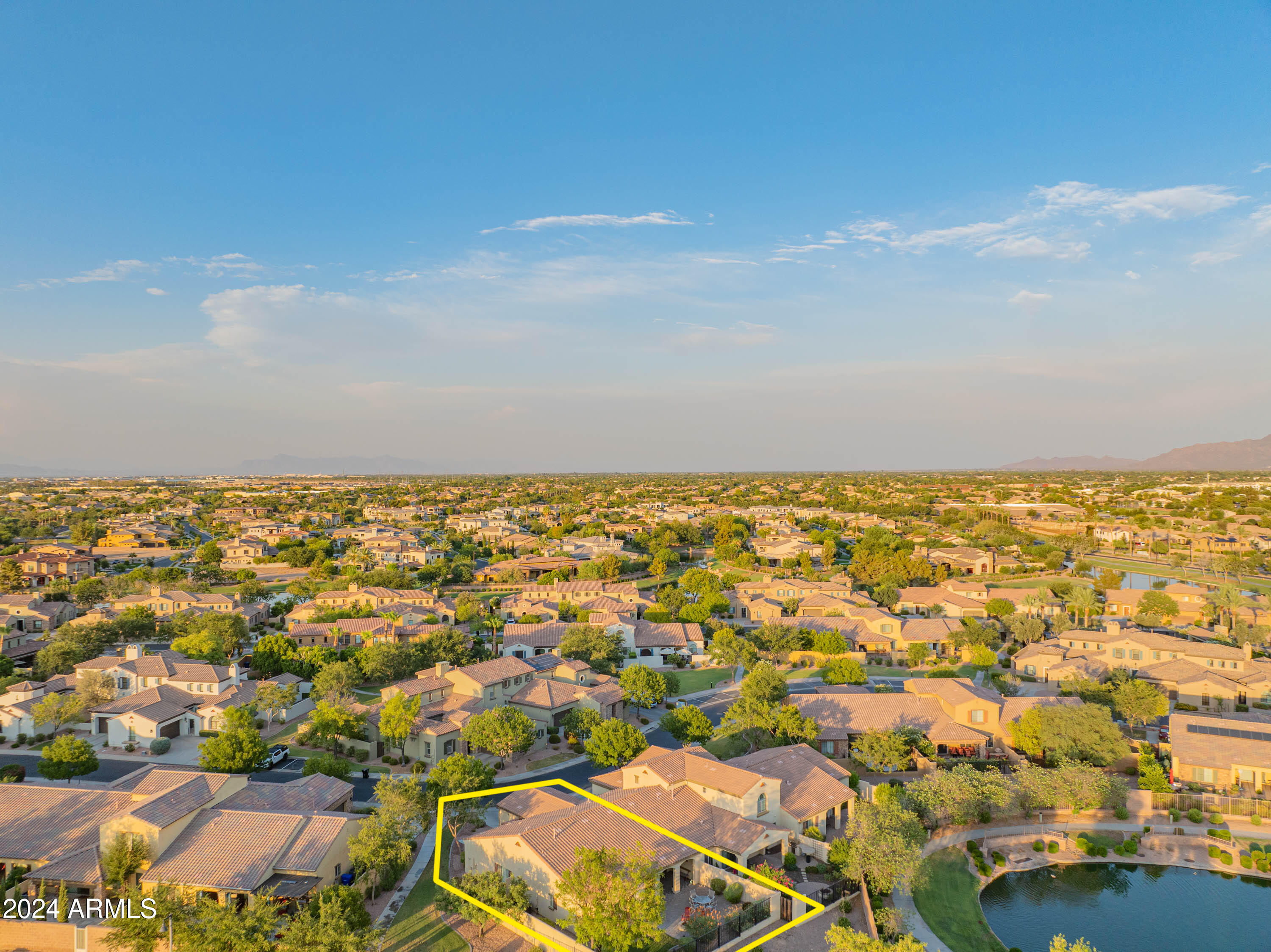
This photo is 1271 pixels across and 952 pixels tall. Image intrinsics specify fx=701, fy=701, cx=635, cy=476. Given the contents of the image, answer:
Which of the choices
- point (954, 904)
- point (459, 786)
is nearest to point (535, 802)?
point (459, 786)

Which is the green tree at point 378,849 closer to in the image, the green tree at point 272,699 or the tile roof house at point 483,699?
the tile roof house at point 483,699

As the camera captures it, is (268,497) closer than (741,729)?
No

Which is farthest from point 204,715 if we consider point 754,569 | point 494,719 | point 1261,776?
point 754,569

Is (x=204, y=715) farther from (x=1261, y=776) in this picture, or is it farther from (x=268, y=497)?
(x=268, y=497)

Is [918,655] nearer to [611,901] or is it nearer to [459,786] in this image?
[459,786]

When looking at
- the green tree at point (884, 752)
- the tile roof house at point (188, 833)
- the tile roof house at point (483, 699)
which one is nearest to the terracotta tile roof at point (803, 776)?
the green tree at point (884, 752)

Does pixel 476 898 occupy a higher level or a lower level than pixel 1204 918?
higher

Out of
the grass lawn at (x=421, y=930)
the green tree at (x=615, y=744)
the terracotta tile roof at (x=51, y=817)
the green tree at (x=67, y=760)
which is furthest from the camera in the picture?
the green tree at (x=615, y=744)
